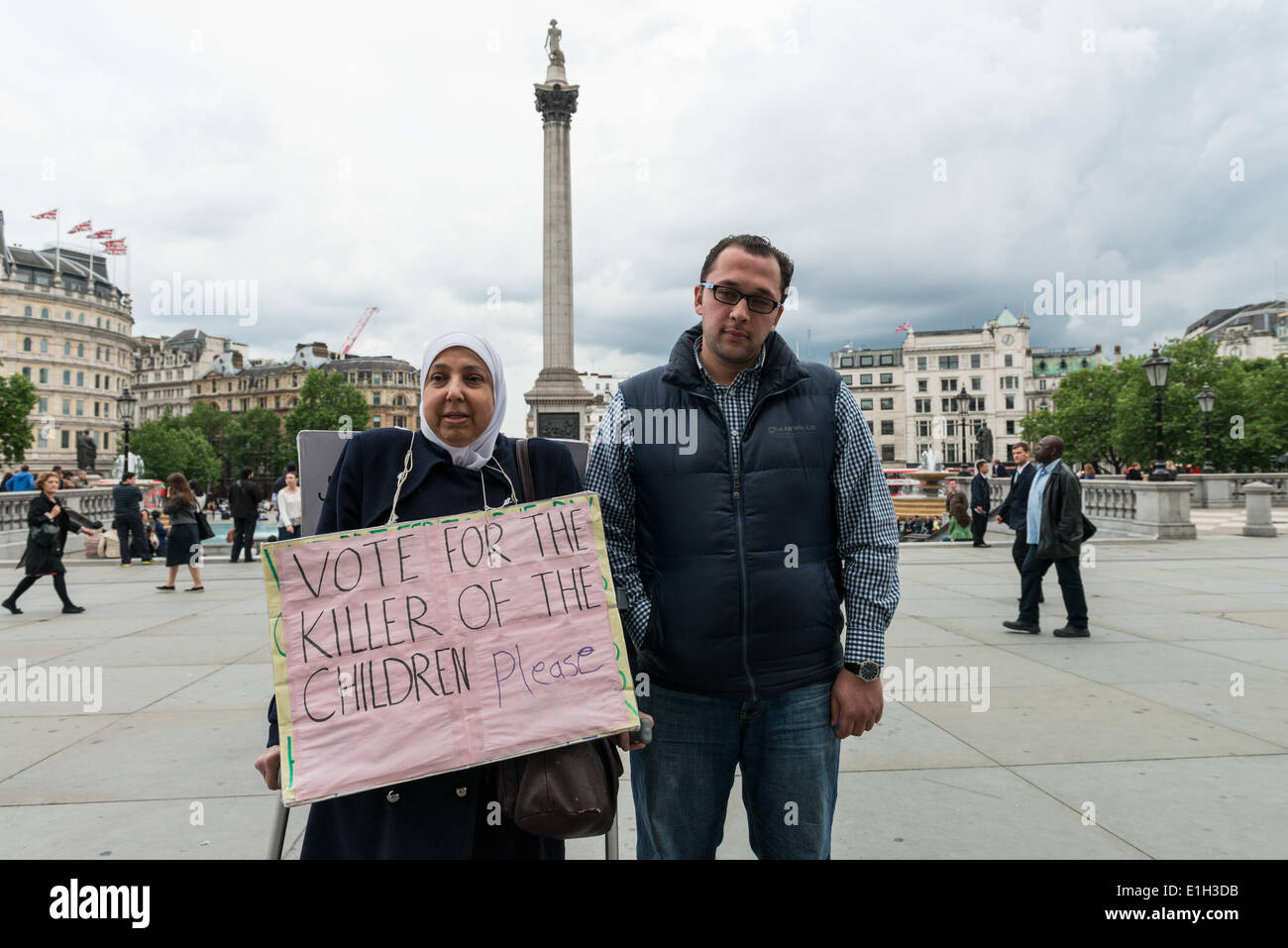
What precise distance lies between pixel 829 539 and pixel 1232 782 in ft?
11.1

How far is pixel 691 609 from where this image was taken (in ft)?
7.96

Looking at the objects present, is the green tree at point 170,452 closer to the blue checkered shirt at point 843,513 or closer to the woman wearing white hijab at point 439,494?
the woman wearing white hijab at point 439,494

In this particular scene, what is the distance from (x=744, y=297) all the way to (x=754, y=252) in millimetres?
146

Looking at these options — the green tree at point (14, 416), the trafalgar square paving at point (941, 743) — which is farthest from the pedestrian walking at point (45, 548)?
the green tree at point (14, 416)

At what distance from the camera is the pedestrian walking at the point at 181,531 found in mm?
12852

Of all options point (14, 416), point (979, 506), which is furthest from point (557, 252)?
point (14, 416)

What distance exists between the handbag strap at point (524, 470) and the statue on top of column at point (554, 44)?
41666 mm

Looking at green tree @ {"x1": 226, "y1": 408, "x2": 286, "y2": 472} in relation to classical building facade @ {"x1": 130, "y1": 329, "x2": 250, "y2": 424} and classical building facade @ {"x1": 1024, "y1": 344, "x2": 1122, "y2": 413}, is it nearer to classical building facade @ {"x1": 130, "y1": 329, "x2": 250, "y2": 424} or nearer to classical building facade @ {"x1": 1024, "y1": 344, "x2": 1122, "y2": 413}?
classical building facade @ {"x1": 130, "y1": 329, "x2": 250, "y2": 424}

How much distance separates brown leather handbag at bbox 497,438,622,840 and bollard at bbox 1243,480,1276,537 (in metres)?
22.9

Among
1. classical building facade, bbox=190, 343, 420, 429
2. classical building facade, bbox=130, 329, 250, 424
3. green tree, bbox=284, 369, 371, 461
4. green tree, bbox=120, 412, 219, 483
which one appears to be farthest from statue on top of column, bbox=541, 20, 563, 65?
classical building facade, bbox=130, 329, 250, 424

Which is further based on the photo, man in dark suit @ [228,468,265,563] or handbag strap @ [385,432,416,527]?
man in dark suit @ [228,468,265,563]

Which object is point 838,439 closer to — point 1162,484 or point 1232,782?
point 1232,782

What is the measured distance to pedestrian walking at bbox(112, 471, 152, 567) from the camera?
17094mm
